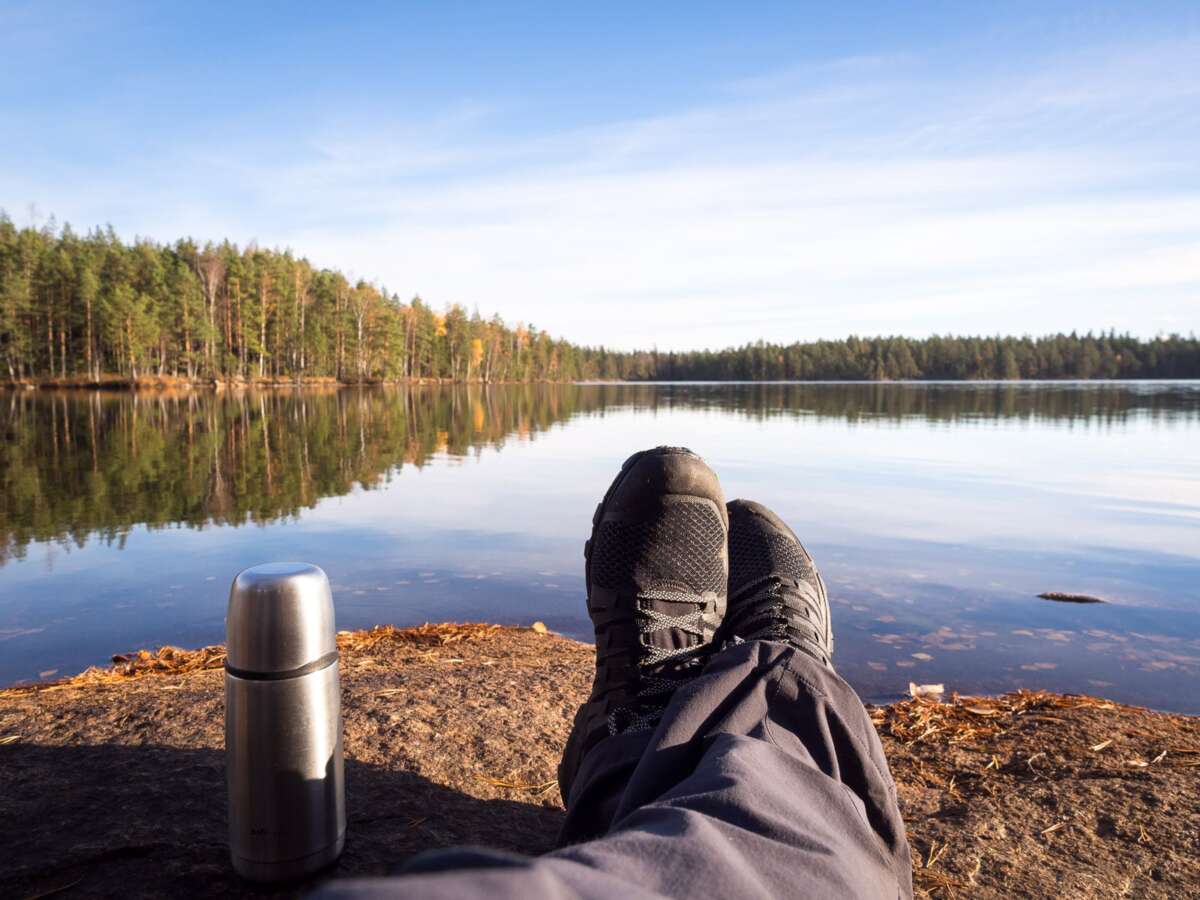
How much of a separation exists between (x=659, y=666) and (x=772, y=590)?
21.2 inches

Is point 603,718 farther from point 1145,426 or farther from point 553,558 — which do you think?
point 1145,426

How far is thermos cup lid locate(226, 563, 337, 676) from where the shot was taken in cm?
173

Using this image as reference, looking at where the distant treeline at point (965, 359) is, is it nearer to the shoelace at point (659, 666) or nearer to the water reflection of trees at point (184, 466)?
the water reflection of trees at point (184, 466)

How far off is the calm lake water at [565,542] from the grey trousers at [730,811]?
2830 millimetres

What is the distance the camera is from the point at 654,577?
2.32m

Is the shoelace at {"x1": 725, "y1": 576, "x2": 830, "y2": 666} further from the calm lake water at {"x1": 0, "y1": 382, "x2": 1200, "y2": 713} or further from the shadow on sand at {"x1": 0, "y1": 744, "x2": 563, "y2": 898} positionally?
the calm lake water at {"x1": 0, "y1": 382, "x2": 1200, "y2": 713}

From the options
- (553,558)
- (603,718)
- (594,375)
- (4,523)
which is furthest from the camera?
(594,375)

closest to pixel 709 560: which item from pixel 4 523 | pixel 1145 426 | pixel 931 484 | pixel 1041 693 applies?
pixel 1041 693

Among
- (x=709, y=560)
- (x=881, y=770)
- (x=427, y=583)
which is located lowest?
(x=427, y=583)

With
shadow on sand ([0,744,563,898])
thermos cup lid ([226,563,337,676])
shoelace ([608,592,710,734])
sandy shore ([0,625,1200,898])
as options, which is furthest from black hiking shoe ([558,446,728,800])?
thermos cup lid ([226,563,337,676])

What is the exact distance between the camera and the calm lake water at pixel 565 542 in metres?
4.78

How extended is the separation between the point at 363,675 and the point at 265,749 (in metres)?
1.70

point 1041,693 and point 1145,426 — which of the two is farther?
point 1145,426

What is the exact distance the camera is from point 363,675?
346 centimetres
